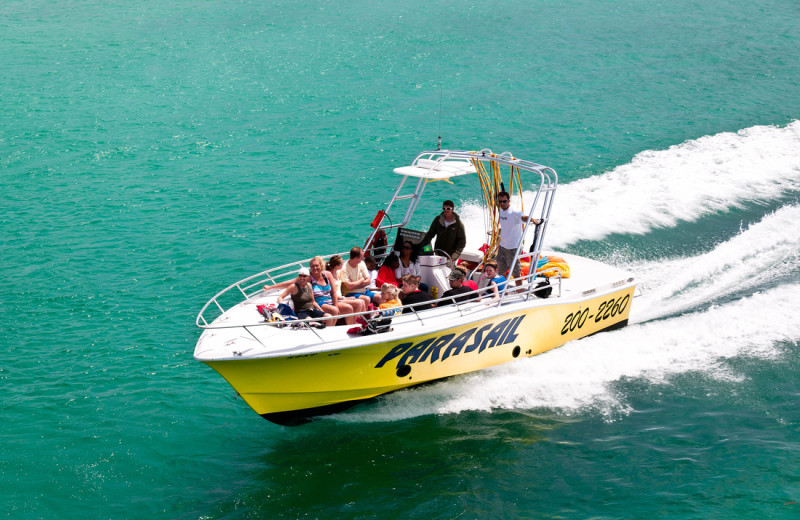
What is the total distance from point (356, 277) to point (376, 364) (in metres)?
1.95

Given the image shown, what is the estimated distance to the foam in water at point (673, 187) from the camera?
1908cm

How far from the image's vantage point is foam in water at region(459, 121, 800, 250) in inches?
751

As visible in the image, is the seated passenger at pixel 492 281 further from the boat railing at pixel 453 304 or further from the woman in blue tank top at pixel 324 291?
the woman in blue tank top at pixel 324 291

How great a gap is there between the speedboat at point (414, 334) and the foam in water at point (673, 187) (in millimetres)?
4241

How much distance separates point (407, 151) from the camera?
2548 centimetres

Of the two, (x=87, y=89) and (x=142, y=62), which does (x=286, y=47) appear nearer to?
(x=142, y=62)

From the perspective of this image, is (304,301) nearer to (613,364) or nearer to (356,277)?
(356,277)

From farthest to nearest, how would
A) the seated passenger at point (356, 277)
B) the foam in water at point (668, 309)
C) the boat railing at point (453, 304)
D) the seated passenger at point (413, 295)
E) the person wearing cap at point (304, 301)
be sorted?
1. the seated passenger at point (356, 277)
2. the foam in water at point (668, 309)
3. the seated passenger at point (413, 295)
4. the person wearing cap at point (304, 301)
5. the boat railing at point (453, 304)

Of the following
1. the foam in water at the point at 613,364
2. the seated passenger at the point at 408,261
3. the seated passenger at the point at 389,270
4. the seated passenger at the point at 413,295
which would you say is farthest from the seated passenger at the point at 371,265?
the foam in water at the point at 613,364

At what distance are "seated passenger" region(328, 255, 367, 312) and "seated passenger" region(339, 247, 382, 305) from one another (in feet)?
0.71

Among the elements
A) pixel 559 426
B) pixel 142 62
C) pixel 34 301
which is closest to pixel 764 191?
pixel 559 426

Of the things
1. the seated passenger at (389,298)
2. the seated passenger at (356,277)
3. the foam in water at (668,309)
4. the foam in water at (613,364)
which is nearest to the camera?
the seated passenger at (389,298)

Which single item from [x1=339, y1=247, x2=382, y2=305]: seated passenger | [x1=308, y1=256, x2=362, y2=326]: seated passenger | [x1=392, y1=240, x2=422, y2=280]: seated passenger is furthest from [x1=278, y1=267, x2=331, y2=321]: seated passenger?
[x1=392, y1=240, x2=422, y2=280]: seated passenger

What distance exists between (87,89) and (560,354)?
26.0 meters
